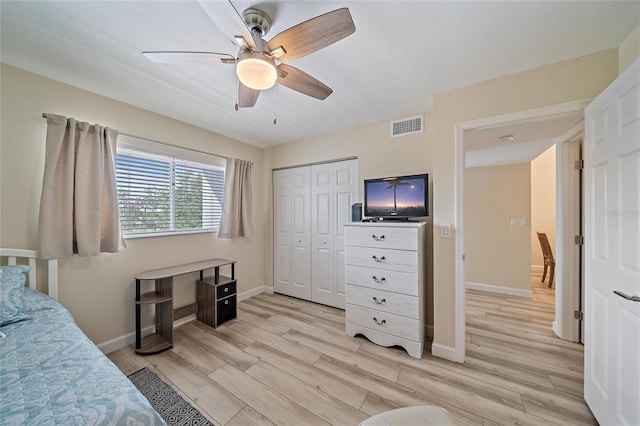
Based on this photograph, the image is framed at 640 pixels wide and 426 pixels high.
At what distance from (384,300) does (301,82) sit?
2079 millimetres

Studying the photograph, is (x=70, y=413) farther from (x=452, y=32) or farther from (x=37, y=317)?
(x=452, y=32)

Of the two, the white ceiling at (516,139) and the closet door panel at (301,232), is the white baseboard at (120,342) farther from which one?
the white ceiling at (516,139)

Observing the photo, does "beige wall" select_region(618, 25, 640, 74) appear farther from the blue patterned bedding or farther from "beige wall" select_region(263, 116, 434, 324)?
the blue patterned bedding

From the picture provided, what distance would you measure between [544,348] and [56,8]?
4.57m

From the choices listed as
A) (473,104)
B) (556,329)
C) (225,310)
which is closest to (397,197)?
(473,104)

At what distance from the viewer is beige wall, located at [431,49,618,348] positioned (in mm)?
1662

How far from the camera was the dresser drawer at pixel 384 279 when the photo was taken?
215cm

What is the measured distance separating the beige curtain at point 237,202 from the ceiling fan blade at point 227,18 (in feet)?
7.35

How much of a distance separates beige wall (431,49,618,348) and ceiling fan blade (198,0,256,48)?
180 centimetres

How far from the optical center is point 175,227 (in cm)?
276

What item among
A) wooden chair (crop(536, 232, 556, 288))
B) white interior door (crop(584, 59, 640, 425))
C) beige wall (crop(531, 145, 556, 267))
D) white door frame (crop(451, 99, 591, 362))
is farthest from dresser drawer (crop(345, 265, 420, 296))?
beige wall (crop(531, 145, 556, 267))

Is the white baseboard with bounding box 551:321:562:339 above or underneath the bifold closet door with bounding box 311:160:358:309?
underneath

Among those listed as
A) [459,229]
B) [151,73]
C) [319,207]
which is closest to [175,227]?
[151,73]

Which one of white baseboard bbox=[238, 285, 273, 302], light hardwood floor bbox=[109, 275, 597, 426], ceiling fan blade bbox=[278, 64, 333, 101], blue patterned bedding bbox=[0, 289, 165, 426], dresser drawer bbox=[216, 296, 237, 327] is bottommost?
light hardwood floor bbox=[109, 275, 597, 426]
